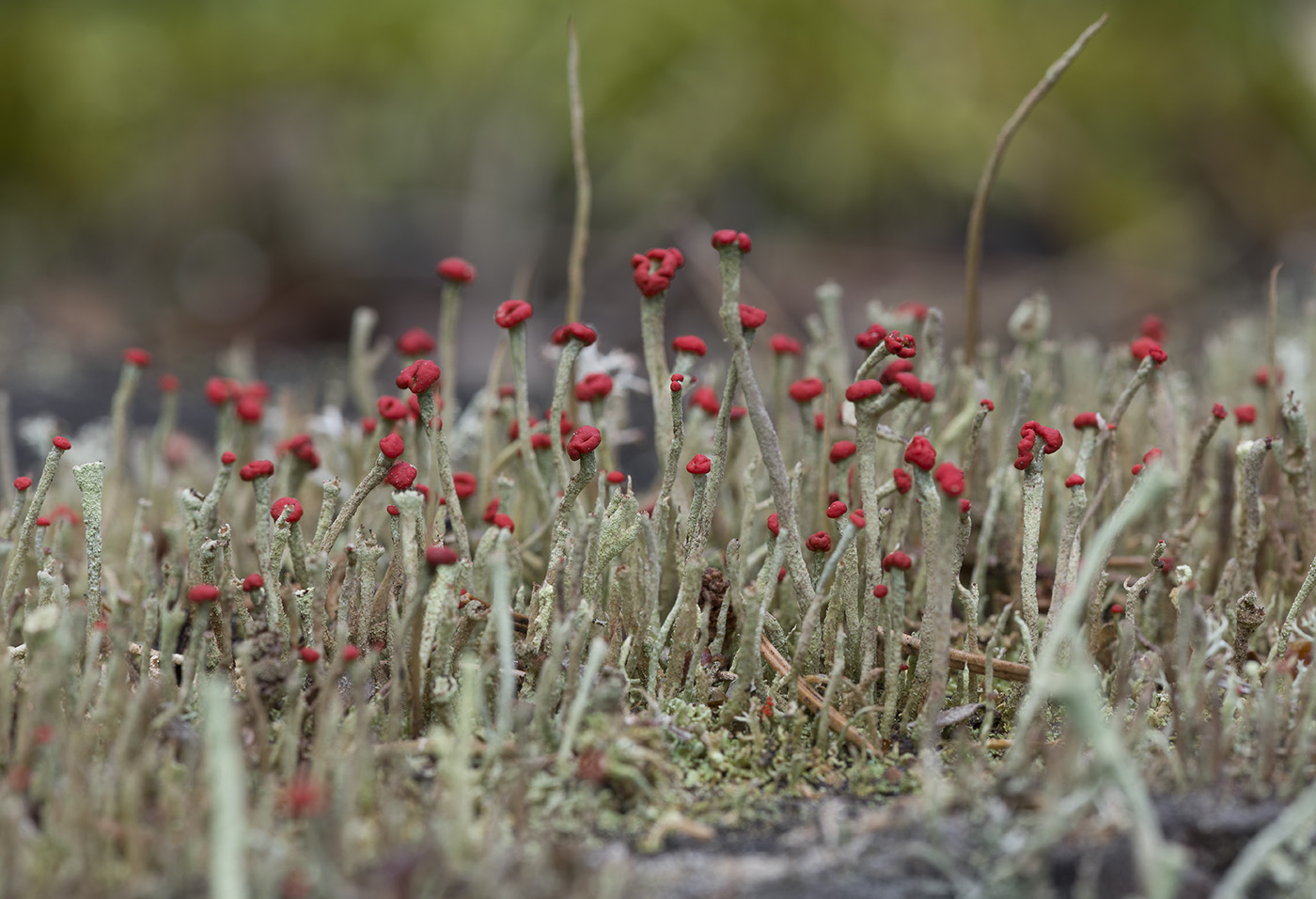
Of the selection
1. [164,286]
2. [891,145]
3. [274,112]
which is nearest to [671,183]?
[891,145]

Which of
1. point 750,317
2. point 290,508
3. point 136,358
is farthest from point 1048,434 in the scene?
point 136,358

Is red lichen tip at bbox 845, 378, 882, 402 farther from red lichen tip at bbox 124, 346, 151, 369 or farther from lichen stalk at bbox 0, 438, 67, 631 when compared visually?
red lichen tip at bbox 124, 346, 151, 369

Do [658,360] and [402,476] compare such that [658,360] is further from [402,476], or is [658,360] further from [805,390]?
[402,476]

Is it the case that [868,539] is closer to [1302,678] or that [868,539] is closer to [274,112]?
[1302,678]

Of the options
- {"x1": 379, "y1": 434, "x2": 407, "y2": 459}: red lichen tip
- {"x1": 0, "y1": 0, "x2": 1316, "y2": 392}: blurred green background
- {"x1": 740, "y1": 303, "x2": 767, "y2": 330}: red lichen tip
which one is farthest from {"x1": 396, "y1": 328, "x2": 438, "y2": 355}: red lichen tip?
{"x1": 0, "y1": 0, "x2": 1316, "y2": 392}: blurred green background

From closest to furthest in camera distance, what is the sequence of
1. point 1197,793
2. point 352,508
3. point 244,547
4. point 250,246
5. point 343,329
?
point 1197,793
point 352,508
point 244,547
point 343,329
point 250,246

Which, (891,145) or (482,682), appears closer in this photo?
(482,682)

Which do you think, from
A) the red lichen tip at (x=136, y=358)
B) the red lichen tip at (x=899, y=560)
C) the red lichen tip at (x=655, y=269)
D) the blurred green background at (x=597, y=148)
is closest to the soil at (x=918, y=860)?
the red lichen tip at (x=899, y=560)

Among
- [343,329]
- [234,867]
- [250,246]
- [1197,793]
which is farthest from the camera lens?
[250,246]
